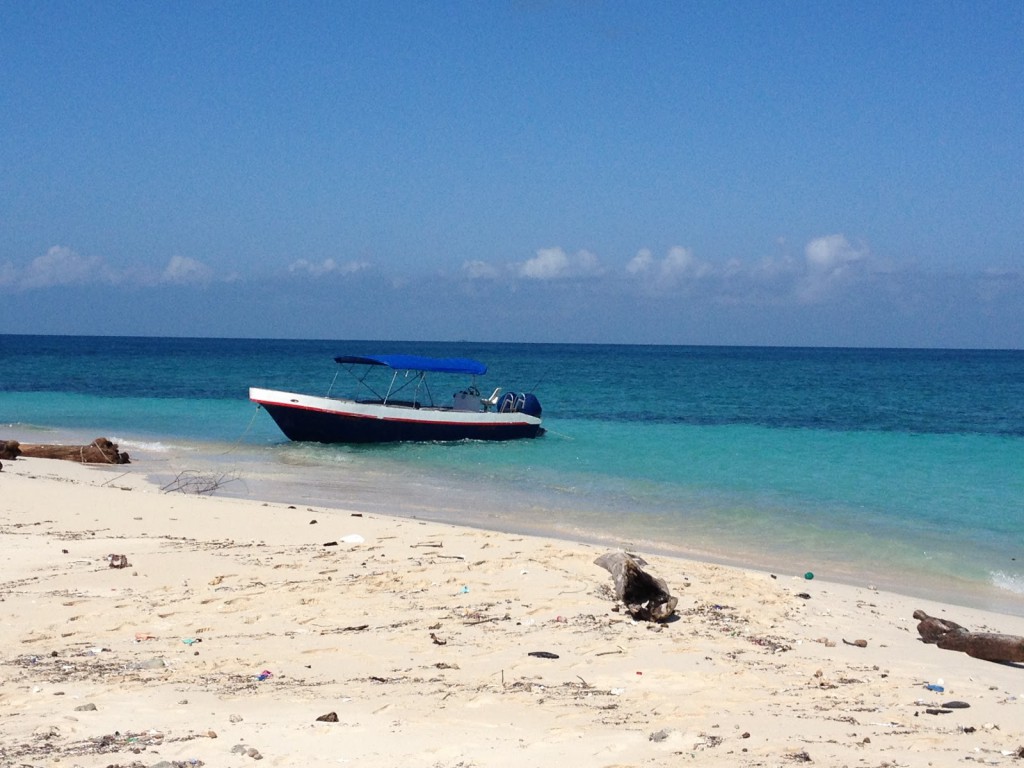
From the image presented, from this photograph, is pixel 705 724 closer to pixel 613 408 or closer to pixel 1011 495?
pixel 1011 495

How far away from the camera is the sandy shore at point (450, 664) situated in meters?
4.73

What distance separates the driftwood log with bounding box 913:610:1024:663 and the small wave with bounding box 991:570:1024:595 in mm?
3693

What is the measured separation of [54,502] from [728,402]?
110 ft

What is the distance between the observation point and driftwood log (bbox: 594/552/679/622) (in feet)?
23.7

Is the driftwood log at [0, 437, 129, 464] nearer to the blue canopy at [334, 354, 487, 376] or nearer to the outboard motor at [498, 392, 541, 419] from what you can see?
the blue canopy at [334, 354, 487, 376]

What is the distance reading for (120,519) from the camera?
11195 mm

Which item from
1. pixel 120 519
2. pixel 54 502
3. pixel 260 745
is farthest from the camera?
pixel 54 502

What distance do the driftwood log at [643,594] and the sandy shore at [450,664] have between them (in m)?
0.13

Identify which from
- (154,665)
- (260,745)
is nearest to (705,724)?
(260,745)

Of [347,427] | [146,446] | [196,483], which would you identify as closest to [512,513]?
[196,483]

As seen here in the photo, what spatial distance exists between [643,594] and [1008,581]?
227 inches

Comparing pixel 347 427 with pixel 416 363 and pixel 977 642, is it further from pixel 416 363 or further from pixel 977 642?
pixel 977 642

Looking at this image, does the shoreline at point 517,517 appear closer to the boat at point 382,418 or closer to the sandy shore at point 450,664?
the sandy shore at point 450,664

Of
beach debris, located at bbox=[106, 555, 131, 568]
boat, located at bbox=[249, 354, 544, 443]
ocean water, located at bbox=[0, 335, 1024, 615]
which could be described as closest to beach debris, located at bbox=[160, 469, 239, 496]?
ocean water, located at bbox=[0, 335, 1024, 615]
